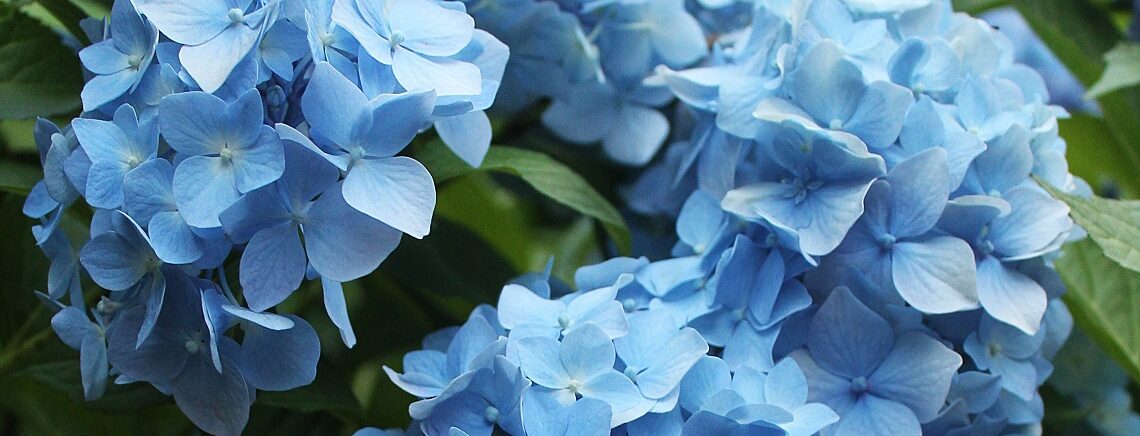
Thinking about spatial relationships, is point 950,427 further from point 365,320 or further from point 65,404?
point 65,404

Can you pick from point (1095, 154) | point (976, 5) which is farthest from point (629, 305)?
point (1095, 154)

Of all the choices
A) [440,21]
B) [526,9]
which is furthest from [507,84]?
[440,21]

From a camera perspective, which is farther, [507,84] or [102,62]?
[507,84]

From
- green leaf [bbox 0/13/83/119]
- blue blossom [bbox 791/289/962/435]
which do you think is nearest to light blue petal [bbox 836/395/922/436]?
blue blossom [bbox 791/289/962/435]

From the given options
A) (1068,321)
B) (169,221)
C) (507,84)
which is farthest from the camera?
(507,84)

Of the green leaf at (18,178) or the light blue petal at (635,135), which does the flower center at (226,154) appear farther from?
the light blue petal at (635,135)

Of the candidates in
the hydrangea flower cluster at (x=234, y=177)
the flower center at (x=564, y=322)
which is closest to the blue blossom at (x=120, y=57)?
the hydrangea flower cluster at (x=234, y=177)
